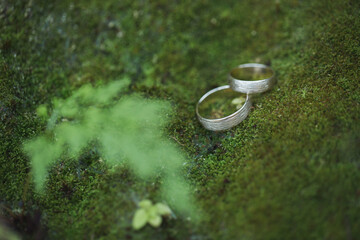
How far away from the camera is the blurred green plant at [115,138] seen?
264 cm

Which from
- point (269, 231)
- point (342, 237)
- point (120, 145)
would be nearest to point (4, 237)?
point (120, 145)

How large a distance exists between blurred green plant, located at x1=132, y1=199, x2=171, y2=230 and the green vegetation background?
15cm

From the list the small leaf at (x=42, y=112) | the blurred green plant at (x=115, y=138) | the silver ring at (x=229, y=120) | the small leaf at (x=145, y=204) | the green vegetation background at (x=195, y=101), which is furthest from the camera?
the small leaf at (x=42, y=112)

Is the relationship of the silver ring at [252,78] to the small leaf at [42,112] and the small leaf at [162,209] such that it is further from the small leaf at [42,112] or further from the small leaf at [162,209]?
the small leaf at [42,112]

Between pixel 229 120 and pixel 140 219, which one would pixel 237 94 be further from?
pixel 140 219

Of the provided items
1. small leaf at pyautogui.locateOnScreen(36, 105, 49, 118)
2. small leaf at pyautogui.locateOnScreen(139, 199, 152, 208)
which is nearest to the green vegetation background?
small leaf at pyautogui.locateOnScreen(36, 105, 49, 118)

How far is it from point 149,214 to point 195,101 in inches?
69.8

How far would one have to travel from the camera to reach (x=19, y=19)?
11.1 feet

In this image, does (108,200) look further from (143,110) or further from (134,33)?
(134,33)

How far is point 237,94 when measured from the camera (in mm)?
3559

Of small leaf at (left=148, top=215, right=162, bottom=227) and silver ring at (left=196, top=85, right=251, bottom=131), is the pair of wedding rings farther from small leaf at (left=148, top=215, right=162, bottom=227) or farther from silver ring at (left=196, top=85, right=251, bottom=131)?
small leaf at (left=148, top=215, right=162, bottom=227)

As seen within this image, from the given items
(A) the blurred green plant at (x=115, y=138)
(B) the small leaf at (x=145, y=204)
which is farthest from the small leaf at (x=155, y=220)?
(A) the blurred green plant at (x=115, y=138)

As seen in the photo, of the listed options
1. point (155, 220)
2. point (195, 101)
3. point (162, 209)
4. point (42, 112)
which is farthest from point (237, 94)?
point (42, 112)

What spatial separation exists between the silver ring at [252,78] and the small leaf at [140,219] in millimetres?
1874
